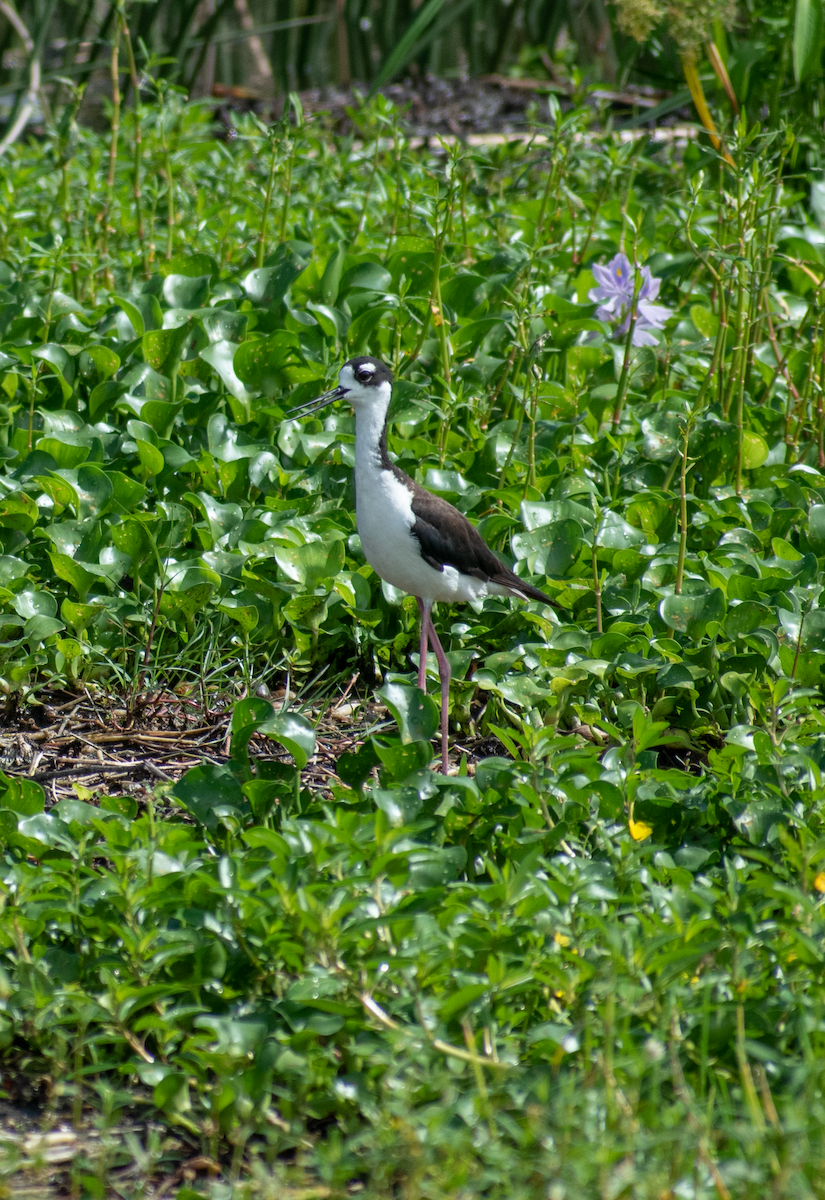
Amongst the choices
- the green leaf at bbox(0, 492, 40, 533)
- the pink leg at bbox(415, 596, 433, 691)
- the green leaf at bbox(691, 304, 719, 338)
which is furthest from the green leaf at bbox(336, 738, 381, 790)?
the green leaf at bbox(691, 304, 719, 338)

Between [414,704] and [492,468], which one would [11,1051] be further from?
[492,468]

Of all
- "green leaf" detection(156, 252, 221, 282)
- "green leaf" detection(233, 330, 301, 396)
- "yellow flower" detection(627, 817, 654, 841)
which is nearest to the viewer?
"yellow flower" detection(627, 817, 654, 841)

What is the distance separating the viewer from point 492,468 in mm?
4203

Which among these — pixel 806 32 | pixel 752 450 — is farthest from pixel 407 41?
pixel 752 450

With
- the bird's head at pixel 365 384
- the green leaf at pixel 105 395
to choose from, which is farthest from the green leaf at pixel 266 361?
the bird's head at pixel 365 384

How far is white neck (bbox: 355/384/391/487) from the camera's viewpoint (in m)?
3.30

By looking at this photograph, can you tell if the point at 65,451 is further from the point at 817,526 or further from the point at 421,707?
the point at 817,526

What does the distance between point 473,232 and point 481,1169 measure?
194 inches

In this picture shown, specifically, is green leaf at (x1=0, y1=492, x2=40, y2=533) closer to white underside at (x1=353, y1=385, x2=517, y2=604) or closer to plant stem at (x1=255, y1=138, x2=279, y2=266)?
white underside at (x1=353, y1=385, x2=517, y2=604)

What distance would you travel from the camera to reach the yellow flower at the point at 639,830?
2611mm

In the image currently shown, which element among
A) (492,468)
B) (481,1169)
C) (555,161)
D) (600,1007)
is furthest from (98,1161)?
(555,161)

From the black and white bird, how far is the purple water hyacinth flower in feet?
5.17

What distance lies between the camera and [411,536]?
10.4 ft

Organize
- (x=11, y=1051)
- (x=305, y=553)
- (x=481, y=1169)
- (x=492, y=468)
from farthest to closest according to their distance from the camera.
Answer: (x=492, y=468)
(x=305, y=553)
(x=11, y=1051)
(x=481, y=1169)
